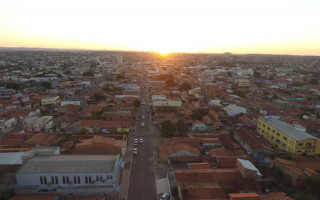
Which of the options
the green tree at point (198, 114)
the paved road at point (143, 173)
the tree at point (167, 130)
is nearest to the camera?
the paved road at point (143, 173)

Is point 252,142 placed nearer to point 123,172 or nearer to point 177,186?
point 177,186

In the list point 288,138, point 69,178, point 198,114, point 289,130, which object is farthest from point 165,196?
point 198,114

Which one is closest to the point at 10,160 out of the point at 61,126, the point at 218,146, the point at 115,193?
the point at 115,193

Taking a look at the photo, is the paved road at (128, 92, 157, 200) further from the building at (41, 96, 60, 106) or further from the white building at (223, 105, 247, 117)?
the building at (41, 96, 60, 106)

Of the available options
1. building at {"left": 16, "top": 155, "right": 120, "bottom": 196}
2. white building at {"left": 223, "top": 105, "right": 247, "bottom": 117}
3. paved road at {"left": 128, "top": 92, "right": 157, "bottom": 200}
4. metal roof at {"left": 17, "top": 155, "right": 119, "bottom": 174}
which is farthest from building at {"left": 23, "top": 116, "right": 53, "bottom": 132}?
white building at {"left": 223, "top": 105, "right": 247, "bottom": 117}

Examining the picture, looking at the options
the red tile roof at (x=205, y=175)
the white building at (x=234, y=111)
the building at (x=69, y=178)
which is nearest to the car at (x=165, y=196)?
the red tile roof at (x=205, y=175)

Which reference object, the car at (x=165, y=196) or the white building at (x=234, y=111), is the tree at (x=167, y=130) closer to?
the car at (x=165, y=196)

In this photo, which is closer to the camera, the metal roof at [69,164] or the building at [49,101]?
the metal roof at [69,164]
